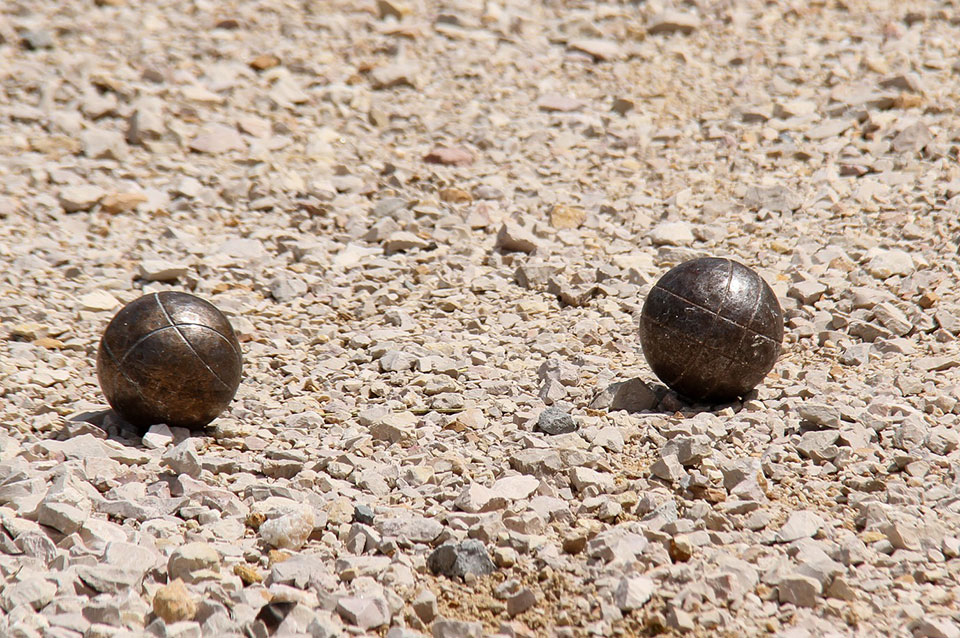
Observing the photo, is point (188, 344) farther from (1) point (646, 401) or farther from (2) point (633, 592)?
(2) point (633, 592)

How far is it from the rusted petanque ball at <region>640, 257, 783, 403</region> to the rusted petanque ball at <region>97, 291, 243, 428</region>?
256 centimetres

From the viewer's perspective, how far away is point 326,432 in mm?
6578

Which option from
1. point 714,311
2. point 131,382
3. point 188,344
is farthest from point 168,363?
point 714,311

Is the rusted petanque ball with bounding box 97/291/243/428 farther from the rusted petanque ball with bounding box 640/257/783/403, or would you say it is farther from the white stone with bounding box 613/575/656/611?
the white stone with bounding box 613/575/656/611

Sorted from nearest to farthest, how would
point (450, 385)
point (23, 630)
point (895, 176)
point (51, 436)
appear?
point (23, 630) → point (51, 436) → point (450, 385) → point (895, 176)

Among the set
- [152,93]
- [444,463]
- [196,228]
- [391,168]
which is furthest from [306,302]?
[152,93]

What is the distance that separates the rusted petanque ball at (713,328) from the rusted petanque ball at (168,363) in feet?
8.40

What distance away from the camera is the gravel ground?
4.95m

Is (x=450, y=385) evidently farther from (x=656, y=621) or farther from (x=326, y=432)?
(x=656, y=621)

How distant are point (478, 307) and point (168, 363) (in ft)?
8.64

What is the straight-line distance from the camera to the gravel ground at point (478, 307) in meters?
4.95

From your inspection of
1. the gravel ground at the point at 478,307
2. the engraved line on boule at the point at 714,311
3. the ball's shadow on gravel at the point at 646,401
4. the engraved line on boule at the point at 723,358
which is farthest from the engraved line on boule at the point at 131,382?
the engraved line on boule at the point at 723,358

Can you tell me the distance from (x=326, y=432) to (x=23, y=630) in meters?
2.35

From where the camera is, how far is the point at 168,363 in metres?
6.30
